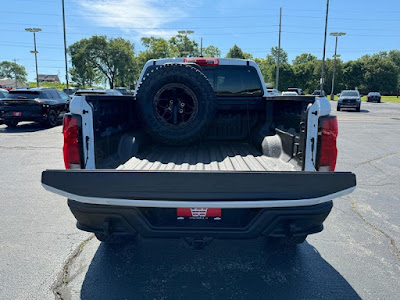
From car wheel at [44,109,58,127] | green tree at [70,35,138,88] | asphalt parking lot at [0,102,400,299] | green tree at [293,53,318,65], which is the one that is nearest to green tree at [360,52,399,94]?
green tree at [293,53,318,65]

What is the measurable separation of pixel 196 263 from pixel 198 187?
125cm

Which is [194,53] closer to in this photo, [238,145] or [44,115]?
[44,115]

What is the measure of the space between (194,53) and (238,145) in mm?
71853

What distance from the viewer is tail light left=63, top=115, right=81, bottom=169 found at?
2.58 meters

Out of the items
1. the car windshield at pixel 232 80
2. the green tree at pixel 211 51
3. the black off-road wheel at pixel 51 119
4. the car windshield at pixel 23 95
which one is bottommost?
the black off-road wheel at pixel 51 119

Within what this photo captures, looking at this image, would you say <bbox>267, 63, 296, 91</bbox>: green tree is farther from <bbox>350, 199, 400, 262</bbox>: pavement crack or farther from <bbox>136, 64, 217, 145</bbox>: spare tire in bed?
<bbox>136, 64, 217, 145</bbox>: spare tire in bed

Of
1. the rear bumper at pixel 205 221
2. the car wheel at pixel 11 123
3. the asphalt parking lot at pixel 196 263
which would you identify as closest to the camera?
the rear bumper at pixel 205 221

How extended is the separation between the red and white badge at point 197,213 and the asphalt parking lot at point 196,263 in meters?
0.73

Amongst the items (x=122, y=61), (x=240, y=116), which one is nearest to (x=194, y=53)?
(x=122, y=61)

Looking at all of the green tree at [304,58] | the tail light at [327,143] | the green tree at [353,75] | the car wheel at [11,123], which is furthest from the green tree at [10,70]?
the tail light at [327,143]

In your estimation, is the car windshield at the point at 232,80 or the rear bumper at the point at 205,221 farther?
the car windshield at the point at 232,80

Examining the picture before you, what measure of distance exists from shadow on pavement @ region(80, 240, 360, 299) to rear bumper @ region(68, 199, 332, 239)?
1.88 feet

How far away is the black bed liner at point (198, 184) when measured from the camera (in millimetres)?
2188

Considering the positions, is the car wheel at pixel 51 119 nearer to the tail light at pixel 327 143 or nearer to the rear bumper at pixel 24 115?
the rear bumper at pixel 24 115
